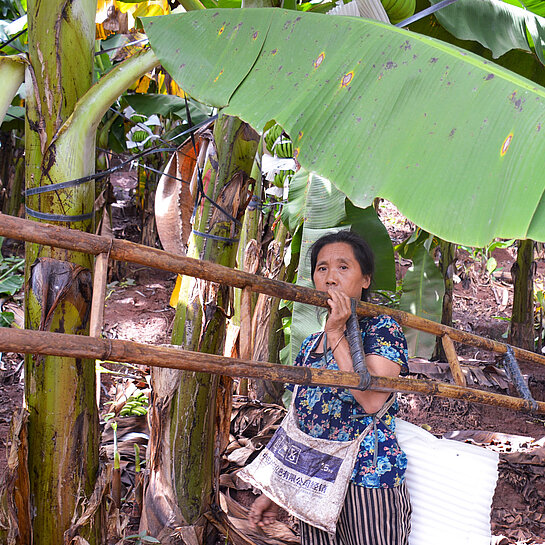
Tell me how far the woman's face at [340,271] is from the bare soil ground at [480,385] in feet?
3.17

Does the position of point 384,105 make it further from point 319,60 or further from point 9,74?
point 9,74

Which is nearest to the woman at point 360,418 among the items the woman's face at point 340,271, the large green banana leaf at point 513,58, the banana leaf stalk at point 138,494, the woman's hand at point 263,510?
the woman's face at point 340,271

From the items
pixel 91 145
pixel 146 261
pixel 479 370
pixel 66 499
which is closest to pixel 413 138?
pixel 146 261

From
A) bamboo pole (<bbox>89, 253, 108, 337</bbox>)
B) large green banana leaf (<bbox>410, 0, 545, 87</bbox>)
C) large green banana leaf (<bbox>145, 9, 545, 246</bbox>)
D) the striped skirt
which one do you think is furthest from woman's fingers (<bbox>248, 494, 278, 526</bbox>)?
large green banana leaf (<bbox>410, 0, 545, 87</bbox>)

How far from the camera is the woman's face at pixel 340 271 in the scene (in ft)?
5.29

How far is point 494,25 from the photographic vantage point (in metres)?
1.99

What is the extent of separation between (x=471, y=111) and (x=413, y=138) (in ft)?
0.43

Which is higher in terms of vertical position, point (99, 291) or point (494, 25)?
point (494, 25)

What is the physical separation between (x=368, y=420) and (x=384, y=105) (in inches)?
33.6

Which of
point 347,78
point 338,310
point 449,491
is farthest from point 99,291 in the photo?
point 449,491

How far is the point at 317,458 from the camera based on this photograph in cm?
153

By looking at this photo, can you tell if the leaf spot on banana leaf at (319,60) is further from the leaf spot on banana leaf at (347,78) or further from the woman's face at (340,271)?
the woman's face at (340,271)

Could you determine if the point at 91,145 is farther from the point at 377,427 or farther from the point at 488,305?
the point at 488,305

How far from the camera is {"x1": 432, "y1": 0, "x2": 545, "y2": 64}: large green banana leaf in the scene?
1869 millimetres
